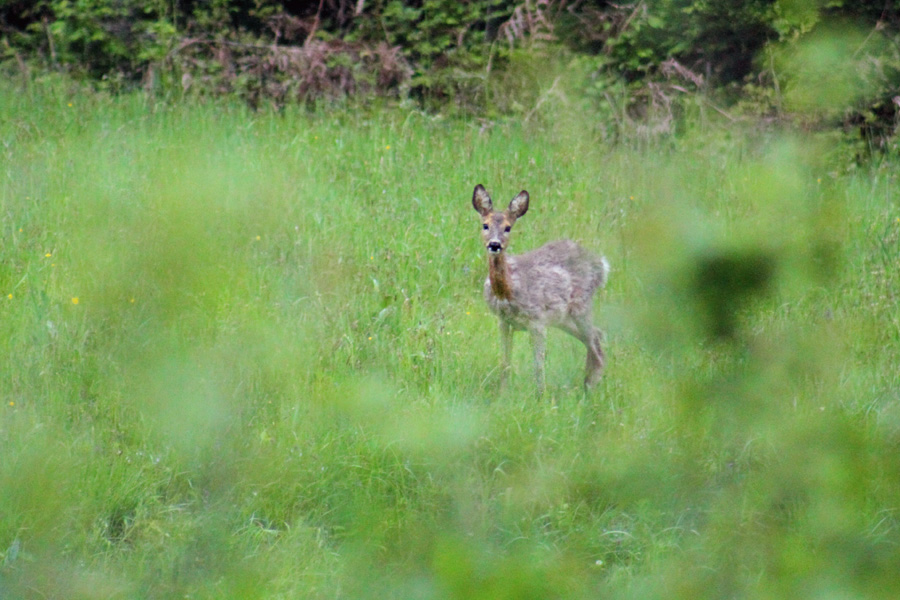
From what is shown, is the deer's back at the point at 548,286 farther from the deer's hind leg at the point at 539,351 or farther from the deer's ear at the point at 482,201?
the deer's ear at the point at 482,201

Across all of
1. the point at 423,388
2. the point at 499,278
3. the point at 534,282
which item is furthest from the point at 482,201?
the point at 423,388

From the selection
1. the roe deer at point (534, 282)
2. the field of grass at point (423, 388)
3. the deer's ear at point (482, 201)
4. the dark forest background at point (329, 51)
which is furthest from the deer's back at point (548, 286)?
the dark forest background at point (329, 51)

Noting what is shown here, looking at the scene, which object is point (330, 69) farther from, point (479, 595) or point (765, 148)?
point (479, 595)

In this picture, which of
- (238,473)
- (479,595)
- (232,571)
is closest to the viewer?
(479,595)

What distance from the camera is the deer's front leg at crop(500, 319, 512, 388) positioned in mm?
6327

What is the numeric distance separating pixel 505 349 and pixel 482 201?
99cm

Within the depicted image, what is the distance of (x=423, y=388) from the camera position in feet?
19.6

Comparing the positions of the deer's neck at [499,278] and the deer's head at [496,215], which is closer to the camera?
the deer's head at [496,215]

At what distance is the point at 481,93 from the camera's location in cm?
1134

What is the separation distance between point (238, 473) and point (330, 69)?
7900 mm

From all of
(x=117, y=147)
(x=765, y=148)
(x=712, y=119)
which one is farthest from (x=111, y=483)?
(x=712, y=119)

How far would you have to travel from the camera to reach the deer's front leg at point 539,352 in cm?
634

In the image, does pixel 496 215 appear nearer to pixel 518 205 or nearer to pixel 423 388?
pixel 518 205

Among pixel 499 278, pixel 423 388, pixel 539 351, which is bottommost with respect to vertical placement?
pixel 539 351
